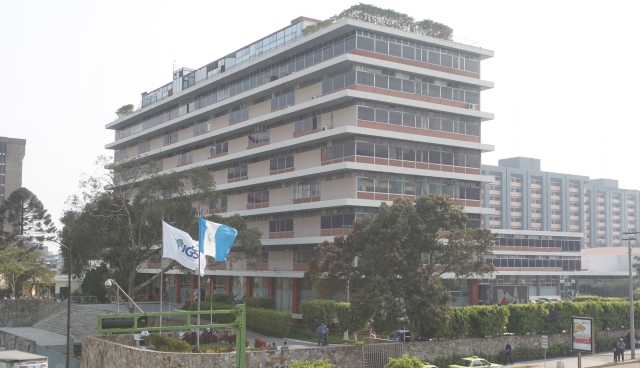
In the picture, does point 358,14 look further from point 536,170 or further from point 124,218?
point 536,170

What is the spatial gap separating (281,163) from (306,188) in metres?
4.85

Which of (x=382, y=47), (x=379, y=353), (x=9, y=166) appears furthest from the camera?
(x=9, y=166)

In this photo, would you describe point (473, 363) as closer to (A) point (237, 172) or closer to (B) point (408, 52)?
(B) point (408, 52)

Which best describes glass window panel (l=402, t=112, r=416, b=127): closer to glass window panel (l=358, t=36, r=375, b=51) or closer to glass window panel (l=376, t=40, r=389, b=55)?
glass window panel (l=376, t=40, r=389, b=55)

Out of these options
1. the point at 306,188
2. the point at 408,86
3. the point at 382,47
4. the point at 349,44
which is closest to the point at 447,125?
the point at 408,86

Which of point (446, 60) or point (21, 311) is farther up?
point (446, 60)

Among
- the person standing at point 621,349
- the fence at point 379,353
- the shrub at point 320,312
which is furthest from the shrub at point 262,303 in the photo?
the person standing at point 621,349

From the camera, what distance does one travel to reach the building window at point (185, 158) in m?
84.0

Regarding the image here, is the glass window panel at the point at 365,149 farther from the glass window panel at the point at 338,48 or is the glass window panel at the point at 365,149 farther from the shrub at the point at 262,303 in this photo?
the shrub at the point at 262,303

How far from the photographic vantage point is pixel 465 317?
4619 centimetres

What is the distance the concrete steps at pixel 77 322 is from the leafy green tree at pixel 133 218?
4997 mm

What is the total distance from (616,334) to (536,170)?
111253 millimetres

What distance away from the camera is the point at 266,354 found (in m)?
37.3

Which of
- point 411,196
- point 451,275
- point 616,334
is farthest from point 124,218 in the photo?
point 616,334
